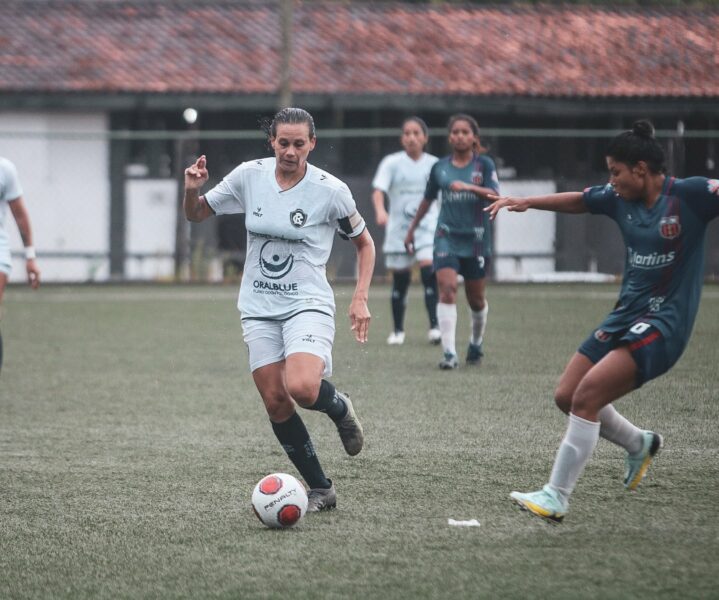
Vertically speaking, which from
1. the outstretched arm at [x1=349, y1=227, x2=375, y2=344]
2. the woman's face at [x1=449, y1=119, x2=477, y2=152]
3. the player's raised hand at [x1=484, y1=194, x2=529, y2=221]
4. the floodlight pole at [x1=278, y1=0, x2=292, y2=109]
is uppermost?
the floodlight pole at [x1=278, y1=0, x2=292, y2=109]

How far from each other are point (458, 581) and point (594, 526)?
1.03 m

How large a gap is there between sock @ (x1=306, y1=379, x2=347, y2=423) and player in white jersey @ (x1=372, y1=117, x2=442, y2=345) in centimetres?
667

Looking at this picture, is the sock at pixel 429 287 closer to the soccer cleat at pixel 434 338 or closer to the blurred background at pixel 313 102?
the soccer cleat at pixel 434 338

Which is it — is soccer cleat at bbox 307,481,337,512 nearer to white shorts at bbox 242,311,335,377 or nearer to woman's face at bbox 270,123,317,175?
white shorts at bbox 242,311,335,377

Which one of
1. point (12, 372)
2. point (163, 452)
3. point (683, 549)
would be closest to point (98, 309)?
point (12, 372)

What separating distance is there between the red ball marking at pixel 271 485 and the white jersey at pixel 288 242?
2.52 ft

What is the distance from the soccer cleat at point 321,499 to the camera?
5.64 meters

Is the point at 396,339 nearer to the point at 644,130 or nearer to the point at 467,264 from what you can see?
the point at 467,264

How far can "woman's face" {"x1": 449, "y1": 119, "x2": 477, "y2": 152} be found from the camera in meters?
10.3

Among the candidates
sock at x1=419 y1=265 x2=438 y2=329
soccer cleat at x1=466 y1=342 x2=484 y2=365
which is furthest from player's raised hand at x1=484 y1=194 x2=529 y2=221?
sock at x1=419 y1=265 x2=438 y2=329

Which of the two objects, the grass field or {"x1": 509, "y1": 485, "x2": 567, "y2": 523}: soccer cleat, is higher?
{"x1": 509, "y1": 485, "x2": 567, "y2": 523}: soccer cleat

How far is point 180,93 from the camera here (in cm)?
2278

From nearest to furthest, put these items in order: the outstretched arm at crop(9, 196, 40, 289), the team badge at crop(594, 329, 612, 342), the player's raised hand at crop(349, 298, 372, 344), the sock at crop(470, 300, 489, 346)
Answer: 1. the team badge at crop(594, 329, 612, 342)
2. the player's raised hand at crop(349, 298, 372, 344)
3. the outstretched arm at crop(9, 196, 40, 289)
4. the sock at crop(470, 300, 489, 346)

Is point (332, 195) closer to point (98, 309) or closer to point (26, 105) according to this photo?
point (98, 309)
